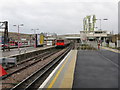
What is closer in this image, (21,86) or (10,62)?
(21,86)

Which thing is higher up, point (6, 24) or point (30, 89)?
point (6, 24)

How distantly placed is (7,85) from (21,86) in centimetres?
95

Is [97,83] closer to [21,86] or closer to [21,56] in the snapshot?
[21,86]

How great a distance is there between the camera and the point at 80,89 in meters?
6.28

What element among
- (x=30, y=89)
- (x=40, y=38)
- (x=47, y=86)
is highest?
(x=40, y=38)

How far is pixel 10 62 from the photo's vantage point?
15.0 metres

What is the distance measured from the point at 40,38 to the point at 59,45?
6.10 meters

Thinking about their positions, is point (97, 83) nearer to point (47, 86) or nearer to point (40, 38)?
point (47, 86)

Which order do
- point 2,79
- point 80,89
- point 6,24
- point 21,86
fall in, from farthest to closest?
point 6,24 < point 2,79 < point 21,86 < point 80,89

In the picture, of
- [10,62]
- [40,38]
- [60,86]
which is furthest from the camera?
[40,38]

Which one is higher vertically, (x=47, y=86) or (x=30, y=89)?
(x=47, y=86)

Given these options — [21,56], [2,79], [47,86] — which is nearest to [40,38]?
[21,56]

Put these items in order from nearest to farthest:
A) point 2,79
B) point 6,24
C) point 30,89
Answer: point 30,89 → point 2,79 → point 6,24

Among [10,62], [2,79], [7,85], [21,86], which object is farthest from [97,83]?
[10,62]
